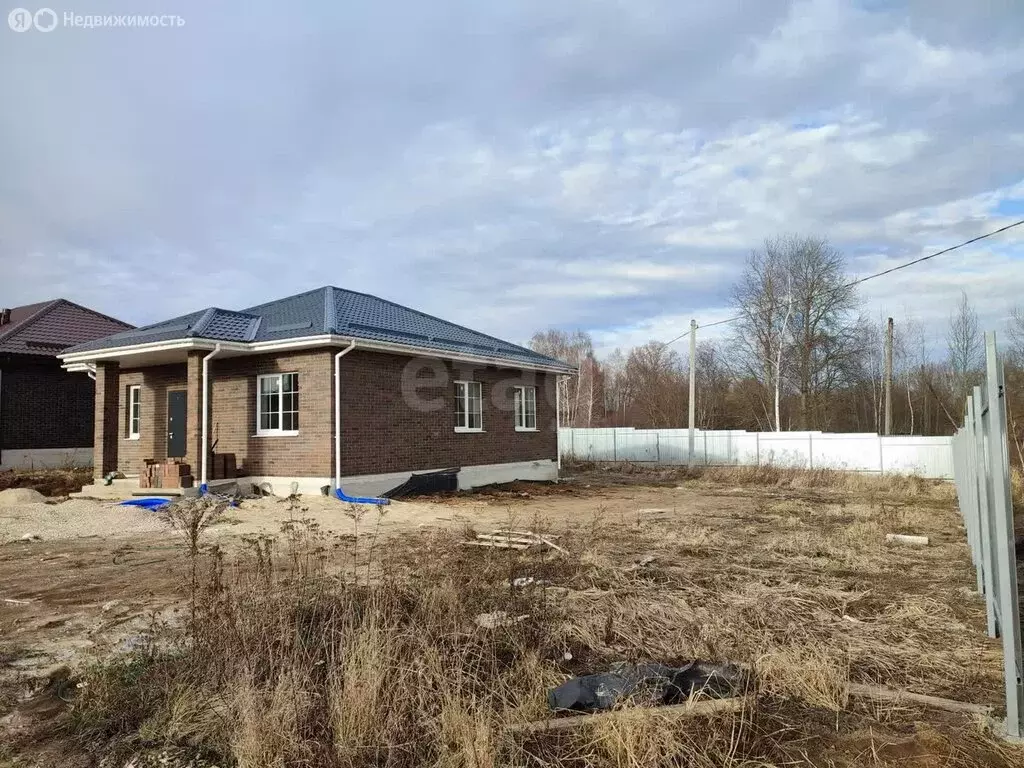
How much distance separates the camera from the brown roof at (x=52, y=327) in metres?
22.4

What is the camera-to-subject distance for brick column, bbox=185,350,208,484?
1438 cm

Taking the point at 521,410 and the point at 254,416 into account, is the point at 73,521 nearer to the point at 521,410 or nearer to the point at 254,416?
the point at 254,416

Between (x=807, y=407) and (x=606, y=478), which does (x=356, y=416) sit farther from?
(x=807, y=407)

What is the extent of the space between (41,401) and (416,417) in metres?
14.4

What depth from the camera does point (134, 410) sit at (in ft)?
57.9

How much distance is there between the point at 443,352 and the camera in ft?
53.6

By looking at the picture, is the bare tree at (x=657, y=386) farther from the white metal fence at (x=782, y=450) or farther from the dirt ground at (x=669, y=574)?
the dirt ground at (x=669, y=574)

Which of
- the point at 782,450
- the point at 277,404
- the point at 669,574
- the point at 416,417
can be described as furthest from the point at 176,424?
the point at 782,450

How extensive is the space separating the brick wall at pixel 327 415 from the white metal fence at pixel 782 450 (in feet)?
27.0

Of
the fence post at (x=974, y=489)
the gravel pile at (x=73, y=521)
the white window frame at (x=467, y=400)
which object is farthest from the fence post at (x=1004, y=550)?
the white window frame at (x=467, y=400)

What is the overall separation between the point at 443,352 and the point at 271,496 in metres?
4.90

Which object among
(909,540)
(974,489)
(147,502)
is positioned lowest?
(909,540)

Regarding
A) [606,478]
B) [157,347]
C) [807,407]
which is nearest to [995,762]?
[157,347]

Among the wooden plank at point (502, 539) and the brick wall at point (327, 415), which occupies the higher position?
the brick wall at point (327, 415)
